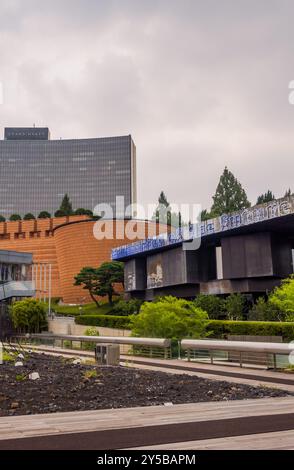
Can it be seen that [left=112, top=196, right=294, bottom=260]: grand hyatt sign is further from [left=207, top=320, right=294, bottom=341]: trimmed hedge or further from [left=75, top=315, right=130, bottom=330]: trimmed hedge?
[left=207, top=320, right=294, bottom=341]: trimmed hedge

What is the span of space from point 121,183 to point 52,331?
13522cm

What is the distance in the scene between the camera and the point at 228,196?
8231 cm

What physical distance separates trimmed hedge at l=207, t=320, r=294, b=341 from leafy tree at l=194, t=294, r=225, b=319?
10620mm

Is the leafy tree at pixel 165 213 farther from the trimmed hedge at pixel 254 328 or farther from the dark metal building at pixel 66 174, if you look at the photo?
the dark metal building at pixel 66 174

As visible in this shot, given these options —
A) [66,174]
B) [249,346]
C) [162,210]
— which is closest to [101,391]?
[249,346]

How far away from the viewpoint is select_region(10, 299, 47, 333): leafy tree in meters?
52.3

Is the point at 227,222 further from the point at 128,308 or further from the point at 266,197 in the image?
the point at 266,197

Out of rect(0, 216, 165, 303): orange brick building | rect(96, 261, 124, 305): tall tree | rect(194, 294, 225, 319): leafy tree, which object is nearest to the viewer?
rect(194, 294, 225, 319): leafy tree

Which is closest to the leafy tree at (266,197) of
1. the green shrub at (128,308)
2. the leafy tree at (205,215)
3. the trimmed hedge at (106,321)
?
the leafy tree at (205,215)

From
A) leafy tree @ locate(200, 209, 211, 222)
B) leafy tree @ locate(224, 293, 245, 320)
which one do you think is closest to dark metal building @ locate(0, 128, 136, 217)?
leafy tree @ locate(200, 209, 211, 222)

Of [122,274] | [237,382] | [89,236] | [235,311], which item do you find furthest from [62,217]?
[237,382]

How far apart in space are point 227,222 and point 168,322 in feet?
65.6
